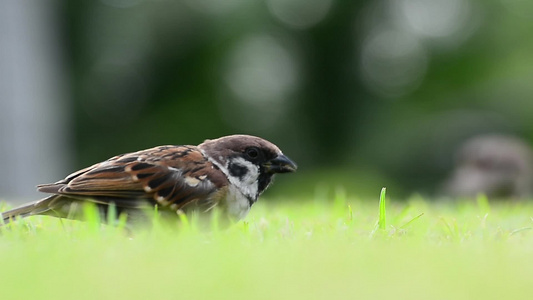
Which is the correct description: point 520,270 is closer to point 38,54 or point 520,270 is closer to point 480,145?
point 480,145

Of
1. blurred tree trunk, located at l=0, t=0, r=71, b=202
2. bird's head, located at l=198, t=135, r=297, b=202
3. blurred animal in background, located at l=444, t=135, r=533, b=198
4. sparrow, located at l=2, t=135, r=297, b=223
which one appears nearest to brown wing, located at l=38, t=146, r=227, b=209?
sparrow, located at l=2, t=135, r=297, b=223

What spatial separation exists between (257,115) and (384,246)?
11.7 metres

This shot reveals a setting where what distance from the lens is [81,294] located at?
2.39 m

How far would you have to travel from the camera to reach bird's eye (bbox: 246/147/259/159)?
14.3ft

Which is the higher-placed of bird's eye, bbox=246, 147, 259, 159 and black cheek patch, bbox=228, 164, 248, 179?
bird's eye, bbox=246, 147, 259, 159

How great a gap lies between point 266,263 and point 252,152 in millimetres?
1576

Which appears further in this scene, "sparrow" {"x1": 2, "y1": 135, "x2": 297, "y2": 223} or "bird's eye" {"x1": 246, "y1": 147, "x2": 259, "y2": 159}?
"bird's eye" {"x1": 246, "y1": 147, "x2": 259, "y2": 159}

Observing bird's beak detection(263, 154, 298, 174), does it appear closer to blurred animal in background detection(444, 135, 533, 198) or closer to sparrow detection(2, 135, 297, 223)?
sparrow detection(2, 135, 297, 223)

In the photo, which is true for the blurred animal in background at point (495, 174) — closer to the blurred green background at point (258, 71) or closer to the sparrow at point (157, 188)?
the blurred green background at point (258, 71)

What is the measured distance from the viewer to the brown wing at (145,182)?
3955mm

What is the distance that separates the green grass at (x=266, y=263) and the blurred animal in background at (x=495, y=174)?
6.05 m

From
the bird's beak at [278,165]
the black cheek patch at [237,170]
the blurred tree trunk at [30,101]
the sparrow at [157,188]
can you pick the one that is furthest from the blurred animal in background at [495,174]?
the blurred tree trunk at [30,101]

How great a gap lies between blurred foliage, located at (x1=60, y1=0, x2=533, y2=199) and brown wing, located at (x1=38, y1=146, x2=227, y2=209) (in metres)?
10.5

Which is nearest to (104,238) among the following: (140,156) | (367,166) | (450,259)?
(140,156)
